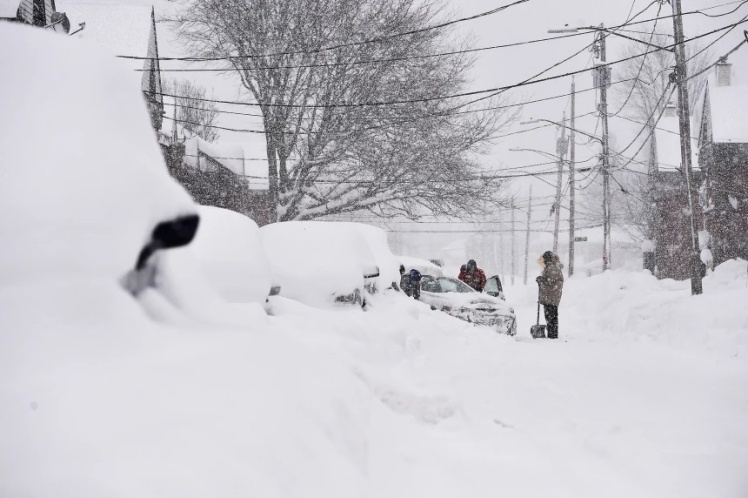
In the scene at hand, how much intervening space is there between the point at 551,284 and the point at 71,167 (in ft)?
36.7

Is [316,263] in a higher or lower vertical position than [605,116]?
lower

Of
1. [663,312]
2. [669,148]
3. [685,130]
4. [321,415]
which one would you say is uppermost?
[669,148]

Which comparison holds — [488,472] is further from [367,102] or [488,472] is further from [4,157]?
[367,102]

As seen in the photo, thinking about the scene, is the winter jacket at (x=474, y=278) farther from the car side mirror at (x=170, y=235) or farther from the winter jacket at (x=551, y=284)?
the car side mirror at (x=170, y=235)

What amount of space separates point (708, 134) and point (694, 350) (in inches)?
768

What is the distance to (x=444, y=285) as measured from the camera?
14.2m

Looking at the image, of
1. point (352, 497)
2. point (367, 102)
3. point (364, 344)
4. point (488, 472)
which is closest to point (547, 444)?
point (488, 472)

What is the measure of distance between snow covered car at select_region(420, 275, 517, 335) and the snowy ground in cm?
441

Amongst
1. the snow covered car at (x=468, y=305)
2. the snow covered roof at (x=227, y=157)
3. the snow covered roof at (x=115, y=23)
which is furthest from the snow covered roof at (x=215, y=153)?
the snow covered car at (x=468, y=305)

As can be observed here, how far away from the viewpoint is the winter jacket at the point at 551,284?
12.2 metres

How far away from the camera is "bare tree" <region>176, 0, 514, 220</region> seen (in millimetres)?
19266

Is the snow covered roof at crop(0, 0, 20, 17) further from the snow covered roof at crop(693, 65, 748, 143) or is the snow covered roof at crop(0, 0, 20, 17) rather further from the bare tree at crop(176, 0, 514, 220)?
the snow covered roof at crop(693, 65, 748, 143)

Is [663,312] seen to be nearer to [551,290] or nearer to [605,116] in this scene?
[551,290]

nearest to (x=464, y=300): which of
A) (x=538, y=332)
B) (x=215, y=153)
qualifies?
(x=538, y=332)
